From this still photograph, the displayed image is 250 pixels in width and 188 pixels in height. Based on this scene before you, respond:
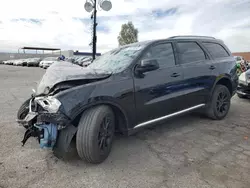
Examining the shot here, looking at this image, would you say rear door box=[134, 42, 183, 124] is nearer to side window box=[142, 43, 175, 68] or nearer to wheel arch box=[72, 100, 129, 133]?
side window box=[142, 43, 175, 68]

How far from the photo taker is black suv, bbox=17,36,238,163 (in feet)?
7.66

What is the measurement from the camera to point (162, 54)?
3.30 m

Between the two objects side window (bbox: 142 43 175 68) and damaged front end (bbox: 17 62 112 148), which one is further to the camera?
side window (bbox: 142 43 175 68)

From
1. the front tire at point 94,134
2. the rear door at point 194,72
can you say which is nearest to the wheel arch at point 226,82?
the rear door at point 194,72

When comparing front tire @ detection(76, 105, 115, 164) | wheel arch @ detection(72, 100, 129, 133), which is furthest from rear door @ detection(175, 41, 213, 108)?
front tire @ detection(76, 105, 115, 164)

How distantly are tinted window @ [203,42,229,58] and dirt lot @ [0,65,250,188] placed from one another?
61.7 inches

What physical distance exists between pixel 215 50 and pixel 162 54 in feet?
5.35

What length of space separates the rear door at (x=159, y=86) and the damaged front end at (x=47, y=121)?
108 cm

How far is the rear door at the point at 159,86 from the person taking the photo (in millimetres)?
2869

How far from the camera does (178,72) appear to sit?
3.33 metres

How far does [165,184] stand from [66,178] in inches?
43.9

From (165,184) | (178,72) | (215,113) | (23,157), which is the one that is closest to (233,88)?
(215,113)

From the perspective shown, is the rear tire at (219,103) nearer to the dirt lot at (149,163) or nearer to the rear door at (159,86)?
the dirt lot at (149,163)

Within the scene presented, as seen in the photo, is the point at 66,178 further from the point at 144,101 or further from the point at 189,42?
the point at 189,42
